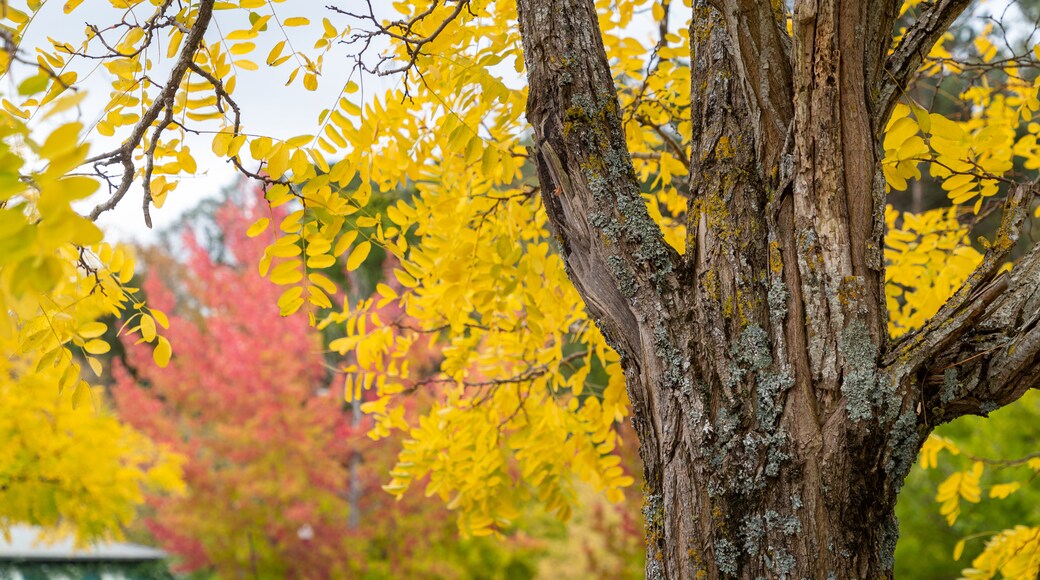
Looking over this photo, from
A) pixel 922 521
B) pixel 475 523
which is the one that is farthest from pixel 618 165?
pixel 922 521

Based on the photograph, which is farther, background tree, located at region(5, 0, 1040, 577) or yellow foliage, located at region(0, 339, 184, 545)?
yellow foliage, located at region(0, 339, 184, 545)

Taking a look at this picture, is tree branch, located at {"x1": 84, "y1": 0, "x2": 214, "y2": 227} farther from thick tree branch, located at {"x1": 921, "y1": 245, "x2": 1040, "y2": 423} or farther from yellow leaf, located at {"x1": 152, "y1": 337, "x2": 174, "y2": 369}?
thick tree branch, located at {"x1": 921, "y1": 245, "x2": 1040, "y2": 423}

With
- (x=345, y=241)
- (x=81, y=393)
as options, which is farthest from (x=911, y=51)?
(x=81, y=393)

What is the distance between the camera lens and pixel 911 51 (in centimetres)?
155

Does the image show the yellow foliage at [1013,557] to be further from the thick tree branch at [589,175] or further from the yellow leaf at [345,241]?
the yellow leaf at [345,241]

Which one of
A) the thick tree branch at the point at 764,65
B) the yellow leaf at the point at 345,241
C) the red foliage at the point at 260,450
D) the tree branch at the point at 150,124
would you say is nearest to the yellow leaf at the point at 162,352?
the tree branch at the point at 150,124

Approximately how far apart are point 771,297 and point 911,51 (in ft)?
1.85

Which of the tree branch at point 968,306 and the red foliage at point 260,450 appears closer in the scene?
the tree branch at point 968,306

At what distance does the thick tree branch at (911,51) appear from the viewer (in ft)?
4.92

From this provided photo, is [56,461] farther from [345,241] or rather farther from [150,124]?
[345,241]

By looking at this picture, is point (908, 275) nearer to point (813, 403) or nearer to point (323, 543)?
point (813, 403)

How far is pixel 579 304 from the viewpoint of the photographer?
2793 millimetres

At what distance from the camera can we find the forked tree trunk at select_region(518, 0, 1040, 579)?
1.41m

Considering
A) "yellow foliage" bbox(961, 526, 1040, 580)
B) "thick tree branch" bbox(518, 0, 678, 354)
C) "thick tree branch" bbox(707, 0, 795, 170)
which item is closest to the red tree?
"yellow foliage" bbox(961, 526, 1040, 580)
